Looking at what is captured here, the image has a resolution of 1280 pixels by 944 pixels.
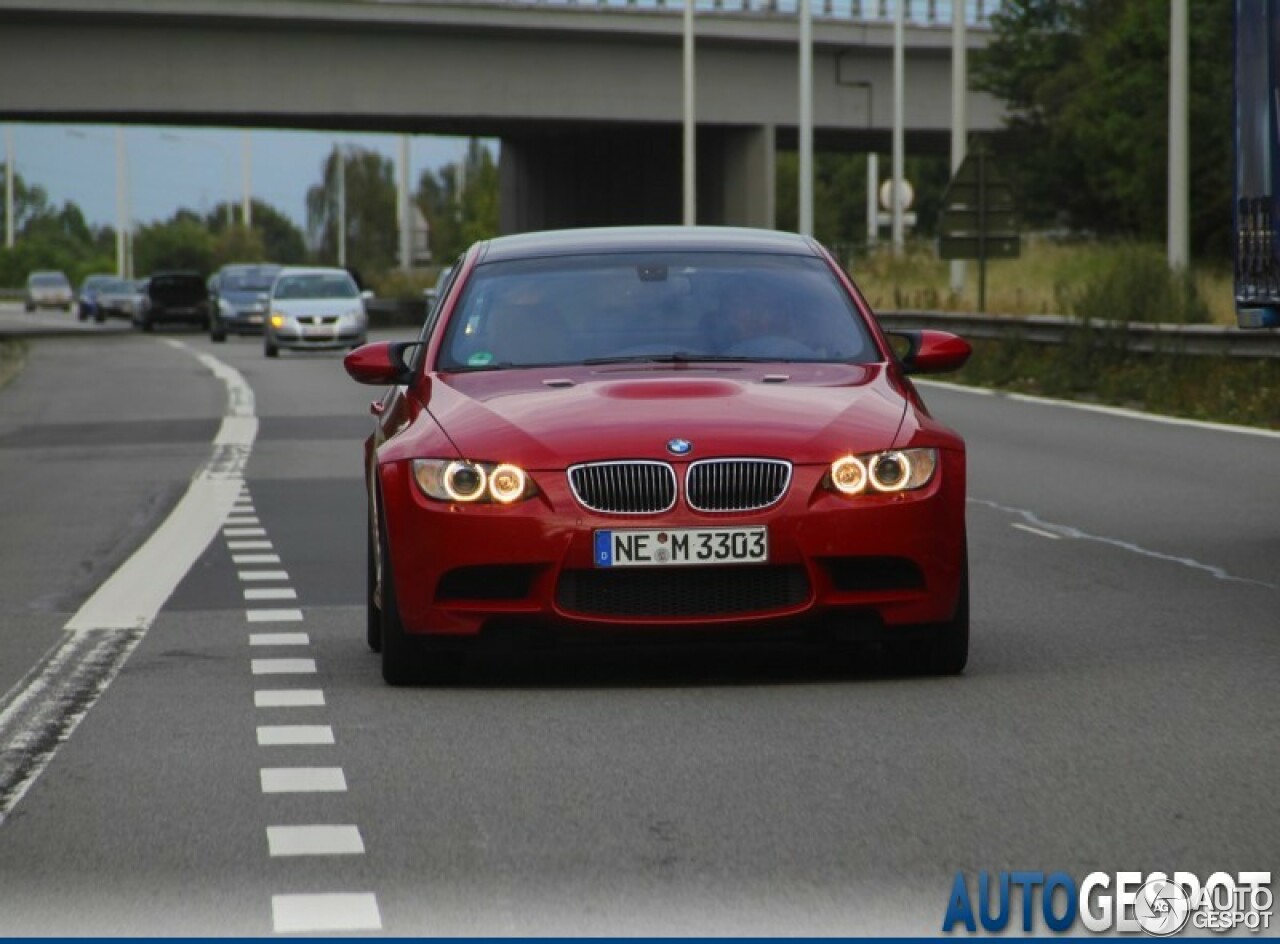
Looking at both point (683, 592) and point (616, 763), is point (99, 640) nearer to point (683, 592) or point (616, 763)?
point (683, 592)

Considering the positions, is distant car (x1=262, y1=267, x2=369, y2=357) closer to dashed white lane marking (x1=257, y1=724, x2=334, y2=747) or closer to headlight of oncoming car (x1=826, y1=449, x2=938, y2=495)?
headlight of oncoming car (x1=826, y1=449, x2=938, y2=495)

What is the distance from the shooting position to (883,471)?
9820mm

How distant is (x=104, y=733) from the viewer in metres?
9.02

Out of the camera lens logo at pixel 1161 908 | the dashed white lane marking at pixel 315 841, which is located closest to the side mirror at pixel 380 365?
the dashed white lane marking at pixel 315 841

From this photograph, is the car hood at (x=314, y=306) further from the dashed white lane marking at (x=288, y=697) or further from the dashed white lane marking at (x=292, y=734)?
the dashed white lane marking at (x=292, y=734)

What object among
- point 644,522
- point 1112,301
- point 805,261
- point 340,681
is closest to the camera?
point 644,522

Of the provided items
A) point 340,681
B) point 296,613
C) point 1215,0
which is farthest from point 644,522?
point 1215,0

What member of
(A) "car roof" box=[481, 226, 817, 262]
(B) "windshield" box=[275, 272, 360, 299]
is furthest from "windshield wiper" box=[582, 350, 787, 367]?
(B) "windshield" box=[275, 272, 360, 299]

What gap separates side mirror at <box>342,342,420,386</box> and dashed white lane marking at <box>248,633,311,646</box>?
3.48 ft

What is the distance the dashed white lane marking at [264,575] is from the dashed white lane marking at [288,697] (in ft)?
13.4

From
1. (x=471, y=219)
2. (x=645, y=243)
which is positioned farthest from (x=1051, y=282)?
(x=471, y=219)

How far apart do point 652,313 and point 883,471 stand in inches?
58.9

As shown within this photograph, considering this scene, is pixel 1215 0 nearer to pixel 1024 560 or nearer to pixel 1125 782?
pixel 1024 560

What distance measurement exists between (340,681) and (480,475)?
94cm
